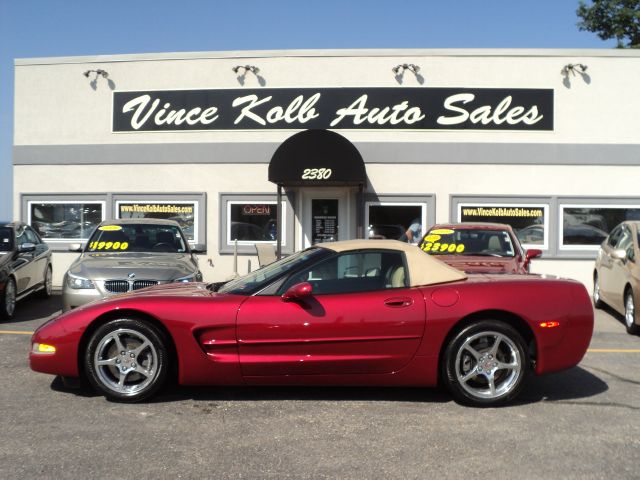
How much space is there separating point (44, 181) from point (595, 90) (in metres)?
12.0

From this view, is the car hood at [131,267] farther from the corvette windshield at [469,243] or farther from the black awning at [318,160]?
the black awning at [318,160]

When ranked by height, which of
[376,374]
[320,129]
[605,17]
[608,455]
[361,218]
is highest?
[605,17]

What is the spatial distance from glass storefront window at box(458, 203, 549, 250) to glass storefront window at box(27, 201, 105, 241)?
7.99 metres

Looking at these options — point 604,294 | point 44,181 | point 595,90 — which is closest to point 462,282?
point 604,294

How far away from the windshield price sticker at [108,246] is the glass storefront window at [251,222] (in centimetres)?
476

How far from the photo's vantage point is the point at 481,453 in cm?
425

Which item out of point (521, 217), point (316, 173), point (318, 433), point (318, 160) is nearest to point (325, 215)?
point (316, 173)

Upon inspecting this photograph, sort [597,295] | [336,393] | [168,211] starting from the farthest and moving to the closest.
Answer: [168,211] → [597,295] → [336,393]

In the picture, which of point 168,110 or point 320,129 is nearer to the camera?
point 320,129

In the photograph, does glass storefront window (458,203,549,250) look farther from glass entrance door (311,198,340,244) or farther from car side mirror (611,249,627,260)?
car side mirror (611,249,627,260)

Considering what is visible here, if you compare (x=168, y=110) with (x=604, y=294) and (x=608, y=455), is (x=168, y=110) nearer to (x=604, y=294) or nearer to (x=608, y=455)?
(x=604, y=294)

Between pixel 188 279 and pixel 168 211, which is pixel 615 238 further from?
pixel 168 211

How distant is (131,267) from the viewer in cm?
809

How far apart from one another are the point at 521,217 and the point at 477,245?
462 cm
